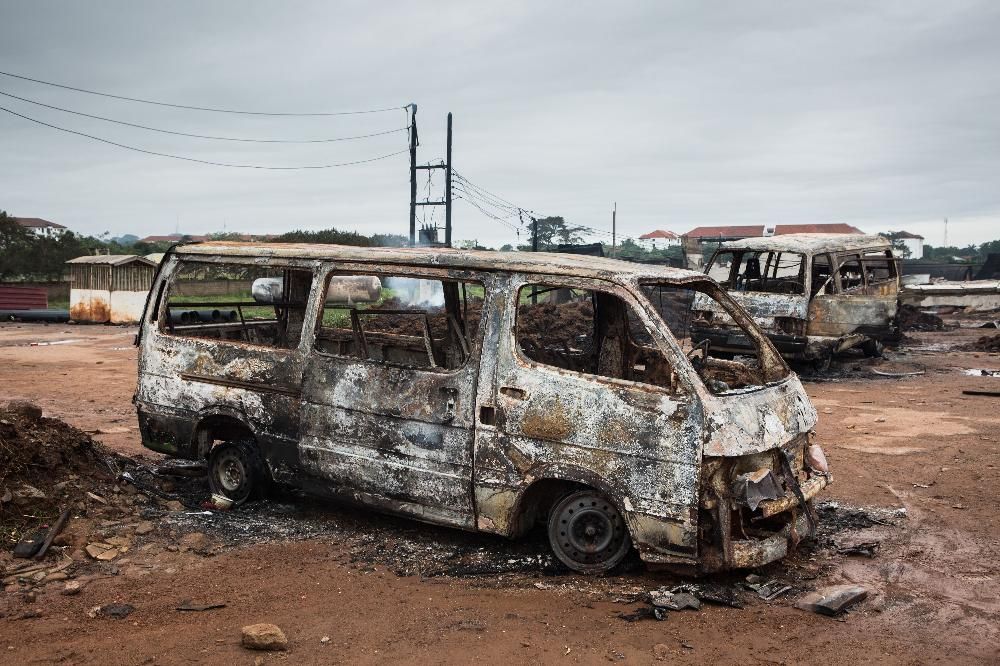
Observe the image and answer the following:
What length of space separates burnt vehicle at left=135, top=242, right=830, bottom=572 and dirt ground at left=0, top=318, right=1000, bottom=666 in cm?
29

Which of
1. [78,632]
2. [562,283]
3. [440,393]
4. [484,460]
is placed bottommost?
[78,632]

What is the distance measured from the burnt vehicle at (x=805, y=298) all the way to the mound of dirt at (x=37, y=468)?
28.6ft

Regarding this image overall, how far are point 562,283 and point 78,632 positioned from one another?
3218 millimetres

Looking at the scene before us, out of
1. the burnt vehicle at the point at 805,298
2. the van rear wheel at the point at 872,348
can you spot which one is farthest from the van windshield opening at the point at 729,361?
the van rear wheel at the point at 872,348

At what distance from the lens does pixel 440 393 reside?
5176mm

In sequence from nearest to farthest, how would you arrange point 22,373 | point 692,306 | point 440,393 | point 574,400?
point 574,400 → point 440,393 → point 692,306 → point 22,373

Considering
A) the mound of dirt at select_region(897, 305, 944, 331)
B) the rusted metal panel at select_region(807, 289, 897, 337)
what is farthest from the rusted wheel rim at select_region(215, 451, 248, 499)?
the mound of dirt at select_region(897, 305, 944, 331)

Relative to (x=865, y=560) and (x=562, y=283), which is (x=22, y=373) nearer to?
(x=562, y=283)

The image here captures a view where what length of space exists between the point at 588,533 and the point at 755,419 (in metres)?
1.17

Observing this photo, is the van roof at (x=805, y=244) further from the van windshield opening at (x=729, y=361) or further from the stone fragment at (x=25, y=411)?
the stone fragment at (x=25, y=411)

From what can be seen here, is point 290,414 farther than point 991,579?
Yes

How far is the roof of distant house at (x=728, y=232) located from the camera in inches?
2449

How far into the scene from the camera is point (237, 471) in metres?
6.37

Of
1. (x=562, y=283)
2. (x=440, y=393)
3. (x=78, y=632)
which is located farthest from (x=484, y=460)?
(x=78, y=632)
